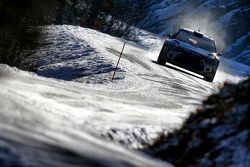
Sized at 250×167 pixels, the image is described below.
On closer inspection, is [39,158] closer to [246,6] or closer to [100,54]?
[100,54]

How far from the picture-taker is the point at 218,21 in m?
188

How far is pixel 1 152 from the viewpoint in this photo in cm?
507

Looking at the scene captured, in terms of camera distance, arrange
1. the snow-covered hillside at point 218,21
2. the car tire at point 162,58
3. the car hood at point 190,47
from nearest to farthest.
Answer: the car hood at point 190,47 → the car tire at point 162,58 → the snow-covered hillside at point 218,21

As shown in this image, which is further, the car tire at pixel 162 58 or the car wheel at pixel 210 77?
the car wheel at pixel 210 77

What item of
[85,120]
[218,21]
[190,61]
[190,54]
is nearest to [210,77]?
[190,61]

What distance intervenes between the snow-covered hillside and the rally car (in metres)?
155

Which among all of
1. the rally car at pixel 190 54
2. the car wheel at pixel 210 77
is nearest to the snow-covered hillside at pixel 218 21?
the car wheel at pixel 210 77

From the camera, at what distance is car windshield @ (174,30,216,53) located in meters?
21.8

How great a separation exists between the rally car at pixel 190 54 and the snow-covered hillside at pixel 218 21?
6097 inches

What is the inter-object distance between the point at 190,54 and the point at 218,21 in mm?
169656

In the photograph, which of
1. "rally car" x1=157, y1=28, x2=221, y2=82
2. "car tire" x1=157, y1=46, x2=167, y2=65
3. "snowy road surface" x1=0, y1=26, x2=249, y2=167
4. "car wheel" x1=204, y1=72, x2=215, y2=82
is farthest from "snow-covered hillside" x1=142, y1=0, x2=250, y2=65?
"snowy road surface" x1=0, y1=26, x2=249, y2=167

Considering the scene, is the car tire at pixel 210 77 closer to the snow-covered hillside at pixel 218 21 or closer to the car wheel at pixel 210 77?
the car wheel at pixel 210 77

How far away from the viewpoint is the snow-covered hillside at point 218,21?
589 feet

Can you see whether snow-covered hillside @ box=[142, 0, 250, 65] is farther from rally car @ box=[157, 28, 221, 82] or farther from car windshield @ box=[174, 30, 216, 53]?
rally car @ box=[157, 28, 221, 82]
